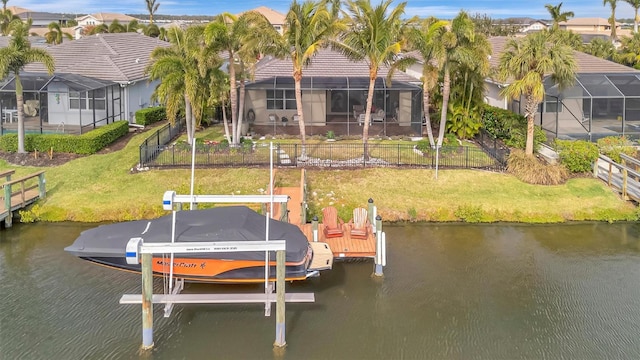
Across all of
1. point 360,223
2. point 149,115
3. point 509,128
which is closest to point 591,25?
point 509,128

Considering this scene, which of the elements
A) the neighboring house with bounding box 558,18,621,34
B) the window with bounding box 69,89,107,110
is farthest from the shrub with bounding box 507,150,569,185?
the neighboring house with bounding box 558,18,621,34

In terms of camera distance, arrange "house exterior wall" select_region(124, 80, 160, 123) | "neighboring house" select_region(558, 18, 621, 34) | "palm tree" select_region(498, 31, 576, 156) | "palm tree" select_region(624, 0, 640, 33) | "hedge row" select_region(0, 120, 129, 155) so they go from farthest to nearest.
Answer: "neighboring house" select_region(558, 18, 621, 34) < "palm tree" select_region(624, 0, 640, 33) < "house exterior wall" select_region(124, 80, 160, 123) < "hedge row" select_region(0, 120, 129, 155) < "palm tree" select_region(498, 31, 576, 156)

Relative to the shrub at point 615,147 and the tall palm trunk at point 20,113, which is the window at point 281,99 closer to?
the tall palm trunk at point 20,113

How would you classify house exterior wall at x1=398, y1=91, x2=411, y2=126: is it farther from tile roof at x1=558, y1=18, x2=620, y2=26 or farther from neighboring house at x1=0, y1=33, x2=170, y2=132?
tile roof at x1=558, y1=18, x2=620, y2=26

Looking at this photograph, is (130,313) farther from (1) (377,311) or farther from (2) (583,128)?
(2) (583,128)

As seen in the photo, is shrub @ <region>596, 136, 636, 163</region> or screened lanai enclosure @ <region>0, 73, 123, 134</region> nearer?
shrub @ <region>596, 136, 636, 163</region>

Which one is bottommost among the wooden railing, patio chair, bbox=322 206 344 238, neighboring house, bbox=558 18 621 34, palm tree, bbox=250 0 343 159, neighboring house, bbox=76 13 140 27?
patio chair, bbox=322 206 344 238

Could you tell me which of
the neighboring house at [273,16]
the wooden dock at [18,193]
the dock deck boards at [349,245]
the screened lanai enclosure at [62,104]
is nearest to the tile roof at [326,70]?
the screened lanai enclosure at [62,104]
